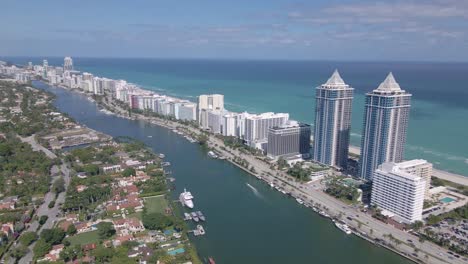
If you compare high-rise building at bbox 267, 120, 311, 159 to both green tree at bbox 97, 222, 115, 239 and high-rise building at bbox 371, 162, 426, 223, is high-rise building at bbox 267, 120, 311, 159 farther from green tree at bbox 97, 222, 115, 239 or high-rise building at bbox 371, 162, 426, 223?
green tree at bbox 97, 222, 115, 239

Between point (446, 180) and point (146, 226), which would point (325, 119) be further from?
point (146, 226)

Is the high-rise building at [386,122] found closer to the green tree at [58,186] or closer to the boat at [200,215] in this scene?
the boat at [200,215]

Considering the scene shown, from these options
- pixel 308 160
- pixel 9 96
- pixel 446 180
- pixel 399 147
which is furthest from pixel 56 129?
pixel 446 180

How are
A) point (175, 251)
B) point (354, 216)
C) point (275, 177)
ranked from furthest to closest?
point (275, 177) → point (354, 216) → point (175, 251)

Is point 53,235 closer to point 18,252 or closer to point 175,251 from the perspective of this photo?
point 18,252

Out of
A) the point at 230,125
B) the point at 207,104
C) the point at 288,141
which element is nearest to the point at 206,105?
the point at 207,104

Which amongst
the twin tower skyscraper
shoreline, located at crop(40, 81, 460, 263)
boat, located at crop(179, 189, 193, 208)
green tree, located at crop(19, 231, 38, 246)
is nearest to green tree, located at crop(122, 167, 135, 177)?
boat, located at crop(179, 189, 193, 208)

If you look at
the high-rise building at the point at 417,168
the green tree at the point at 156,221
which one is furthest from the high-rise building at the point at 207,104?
the high-rise building at the point at 417,168
